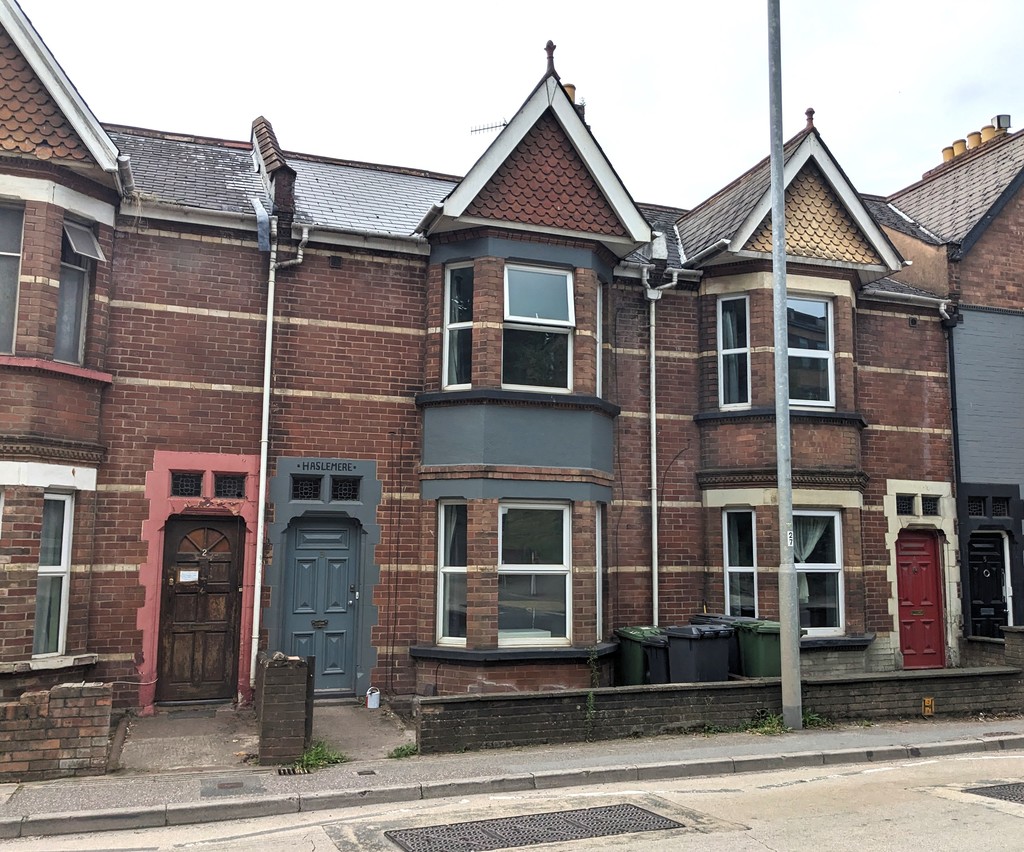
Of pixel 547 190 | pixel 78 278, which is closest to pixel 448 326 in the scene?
pixel 547 190

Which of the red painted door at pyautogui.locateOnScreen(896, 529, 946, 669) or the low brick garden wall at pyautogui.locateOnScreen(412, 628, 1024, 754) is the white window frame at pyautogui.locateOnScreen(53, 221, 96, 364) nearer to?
the low brick garden wall at pyautogui.locateOnScreen(412, 628, 1024, 754)

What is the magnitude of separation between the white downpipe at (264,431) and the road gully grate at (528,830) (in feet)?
16.1

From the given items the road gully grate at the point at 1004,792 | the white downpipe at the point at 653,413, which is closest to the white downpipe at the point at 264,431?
the white downpipe at the point at 653,413

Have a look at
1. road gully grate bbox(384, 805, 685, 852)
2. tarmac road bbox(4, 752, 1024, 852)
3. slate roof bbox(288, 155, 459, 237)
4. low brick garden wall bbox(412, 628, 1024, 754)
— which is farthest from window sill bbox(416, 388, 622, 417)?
road gully grate bbox(384, 805, 685, 852)

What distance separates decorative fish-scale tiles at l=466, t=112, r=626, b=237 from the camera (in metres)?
12.1

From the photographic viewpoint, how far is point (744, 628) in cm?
1184

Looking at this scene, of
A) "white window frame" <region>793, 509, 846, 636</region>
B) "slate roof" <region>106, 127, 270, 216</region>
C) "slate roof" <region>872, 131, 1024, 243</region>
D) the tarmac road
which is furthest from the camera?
"slate roof" <region>872, 131, 1024, 243</region>

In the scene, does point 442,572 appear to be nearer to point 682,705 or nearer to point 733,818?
point 682,705

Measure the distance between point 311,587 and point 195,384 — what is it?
298 cm

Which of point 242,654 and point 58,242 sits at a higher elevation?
point 58,242

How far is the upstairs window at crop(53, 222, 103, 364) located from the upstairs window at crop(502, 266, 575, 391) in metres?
5.13

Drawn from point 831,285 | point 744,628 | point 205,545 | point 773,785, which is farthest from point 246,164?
point 773,785

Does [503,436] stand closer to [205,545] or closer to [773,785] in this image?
[205,545]

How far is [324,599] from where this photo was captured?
1184 cm
